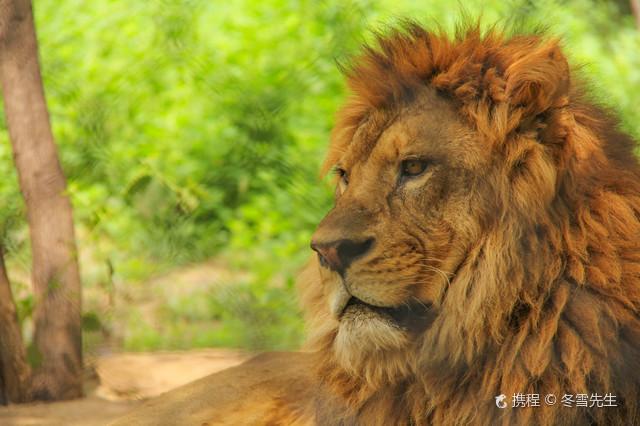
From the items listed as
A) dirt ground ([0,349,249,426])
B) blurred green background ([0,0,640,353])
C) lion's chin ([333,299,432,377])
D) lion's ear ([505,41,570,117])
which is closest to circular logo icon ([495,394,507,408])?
lion's chin ([333,299,432,377])

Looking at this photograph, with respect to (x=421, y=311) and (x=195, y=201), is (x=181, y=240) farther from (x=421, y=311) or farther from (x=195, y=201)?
(x=421, y=311)

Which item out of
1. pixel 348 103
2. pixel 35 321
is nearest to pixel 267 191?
pixel 35 321

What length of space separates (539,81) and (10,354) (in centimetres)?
224

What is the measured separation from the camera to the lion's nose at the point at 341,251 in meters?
2.21

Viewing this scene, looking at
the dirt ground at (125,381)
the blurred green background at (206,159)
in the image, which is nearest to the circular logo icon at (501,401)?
the dirt ground at (125,381)

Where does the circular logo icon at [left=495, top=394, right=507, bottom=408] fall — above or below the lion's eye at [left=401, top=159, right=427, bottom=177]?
below

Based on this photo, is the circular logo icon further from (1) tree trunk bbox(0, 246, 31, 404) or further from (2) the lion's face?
(1) tree trunk bbox(0, 246, 31, 404)

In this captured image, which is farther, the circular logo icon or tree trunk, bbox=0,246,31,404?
tree trunk, bbox=0,246,31,404

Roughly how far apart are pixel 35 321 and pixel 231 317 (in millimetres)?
970

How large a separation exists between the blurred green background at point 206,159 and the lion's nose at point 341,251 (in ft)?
5.78

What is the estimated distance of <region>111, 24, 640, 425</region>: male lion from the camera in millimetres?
2238

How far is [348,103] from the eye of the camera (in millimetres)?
2664

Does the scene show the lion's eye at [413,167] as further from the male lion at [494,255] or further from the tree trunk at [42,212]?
the tree trunk at [42,212]

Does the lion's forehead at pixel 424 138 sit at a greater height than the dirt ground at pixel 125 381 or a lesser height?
greater
